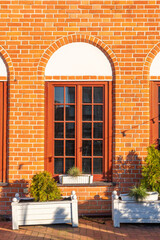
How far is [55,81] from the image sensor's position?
7.13m

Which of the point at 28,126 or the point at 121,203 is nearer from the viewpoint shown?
the point at 121,203

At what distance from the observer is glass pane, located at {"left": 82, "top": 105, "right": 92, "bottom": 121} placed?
7.21m

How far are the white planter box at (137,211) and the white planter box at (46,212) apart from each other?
85cm

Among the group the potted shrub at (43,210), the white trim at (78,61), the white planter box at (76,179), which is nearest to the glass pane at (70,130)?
the white planter box at (76,179)

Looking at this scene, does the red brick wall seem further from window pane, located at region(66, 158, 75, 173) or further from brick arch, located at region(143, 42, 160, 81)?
window pane, located at region(66, 158, 75, 173)

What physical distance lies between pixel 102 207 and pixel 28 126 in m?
2.39

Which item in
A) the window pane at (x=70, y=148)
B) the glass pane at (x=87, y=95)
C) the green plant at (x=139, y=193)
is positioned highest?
the glass pane at (x=87, y=95)

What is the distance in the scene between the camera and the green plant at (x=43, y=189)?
6.30 meters

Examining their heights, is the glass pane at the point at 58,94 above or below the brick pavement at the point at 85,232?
above

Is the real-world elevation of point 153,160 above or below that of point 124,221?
above

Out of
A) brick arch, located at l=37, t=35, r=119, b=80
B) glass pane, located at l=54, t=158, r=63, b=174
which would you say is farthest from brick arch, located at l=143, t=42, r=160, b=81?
glass pane, located at l=54, t=158, r=63, b=174

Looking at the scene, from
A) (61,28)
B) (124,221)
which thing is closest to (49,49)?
(61,28)

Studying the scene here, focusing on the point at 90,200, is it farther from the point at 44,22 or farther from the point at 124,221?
the point at 44,22

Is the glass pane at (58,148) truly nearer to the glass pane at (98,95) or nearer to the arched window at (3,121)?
the arched window at (3,121)
